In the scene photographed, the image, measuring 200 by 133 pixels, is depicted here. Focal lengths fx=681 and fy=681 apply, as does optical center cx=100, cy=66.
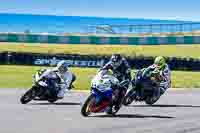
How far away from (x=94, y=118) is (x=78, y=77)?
16088 millimetres

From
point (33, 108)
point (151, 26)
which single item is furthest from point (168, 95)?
point (151, 26)

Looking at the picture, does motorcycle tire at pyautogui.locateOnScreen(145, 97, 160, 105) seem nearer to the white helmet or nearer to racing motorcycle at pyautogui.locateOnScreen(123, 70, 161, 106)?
racing motorcycle at pyautogui.locateOnScreen(123, 70, 161, 106)

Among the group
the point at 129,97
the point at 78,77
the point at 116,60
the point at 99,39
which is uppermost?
the point at 99,39

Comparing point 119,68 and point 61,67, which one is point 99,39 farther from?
point 119,68

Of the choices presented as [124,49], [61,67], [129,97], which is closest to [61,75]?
[61,67]

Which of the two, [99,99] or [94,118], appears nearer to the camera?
[94,118]

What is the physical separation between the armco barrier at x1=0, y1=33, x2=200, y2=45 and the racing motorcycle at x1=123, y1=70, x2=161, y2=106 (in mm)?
34922

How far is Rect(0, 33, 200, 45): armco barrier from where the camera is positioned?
55562 millimetres

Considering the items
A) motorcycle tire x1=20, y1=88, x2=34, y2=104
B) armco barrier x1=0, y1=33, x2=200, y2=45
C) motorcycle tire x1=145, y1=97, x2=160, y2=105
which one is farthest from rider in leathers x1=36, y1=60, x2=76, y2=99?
armco barrier x1=0, y1=33, x2=200, y2=45

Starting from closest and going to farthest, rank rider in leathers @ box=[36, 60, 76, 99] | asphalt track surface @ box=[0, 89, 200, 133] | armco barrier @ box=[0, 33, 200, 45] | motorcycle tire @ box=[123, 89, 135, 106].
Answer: asphalt track surface @ box=[0, 89, 200, 133], motorcycle tire @ box=[123, 89, 135, 106], rider in leathers @ box=[36, 60, 76, 99], armco barrier @ box=[0, 33, 200, 45]

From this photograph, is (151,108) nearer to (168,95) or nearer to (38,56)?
(168,95)

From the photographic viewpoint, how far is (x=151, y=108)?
1936cm

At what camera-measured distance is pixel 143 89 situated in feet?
65.5

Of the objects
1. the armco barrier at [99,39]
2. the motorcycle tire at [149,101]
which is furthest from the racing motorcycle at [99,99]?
the armco barrier at [99,39]
